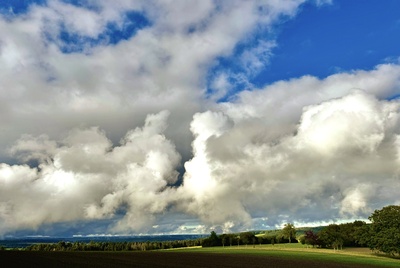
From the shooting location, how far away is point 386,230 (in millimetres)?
134500

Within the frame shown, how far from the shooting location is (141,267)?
7581 centimetres

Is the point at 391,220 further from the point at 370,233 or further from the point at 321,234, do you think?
the point at 321,234

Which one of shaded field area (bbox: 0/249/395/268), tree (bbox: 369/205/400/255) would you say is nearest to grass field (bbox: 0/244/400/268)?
shaded field area (bbox: 0/249/395/268)

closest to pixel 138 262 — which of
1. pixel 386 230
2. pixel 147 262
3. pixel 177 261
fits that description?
pixel 147 262

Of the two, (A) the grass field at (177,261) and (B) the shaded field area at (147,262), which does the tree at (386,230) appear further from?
(B) the shaded field area at (147,262)

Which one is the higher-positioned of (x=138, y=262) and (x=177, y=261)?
(x=138, y=262)

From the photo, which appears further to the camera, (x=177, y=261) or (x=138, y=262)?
(x=177, y=261)

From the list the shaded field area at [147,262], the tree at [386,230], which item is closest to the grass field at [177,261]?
the shaded field area at [147,262]

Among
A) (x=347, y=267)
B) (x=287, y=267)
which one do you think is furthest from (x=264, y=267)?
(x=347, y=267)

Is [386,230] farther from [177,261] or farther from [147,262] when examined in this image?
[147,262]

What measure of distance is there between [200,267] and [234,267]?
8.06 m

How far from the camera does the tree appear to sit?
131000 mm

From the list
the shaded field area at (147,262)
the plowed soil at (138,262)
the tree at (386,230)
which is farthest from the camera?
the tree at (386,230)

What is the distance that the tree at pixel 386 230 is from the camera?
131 metres
